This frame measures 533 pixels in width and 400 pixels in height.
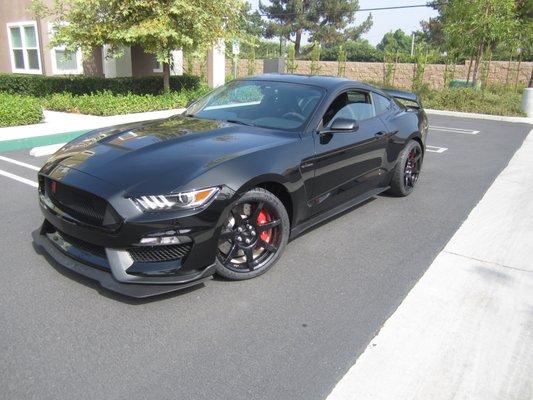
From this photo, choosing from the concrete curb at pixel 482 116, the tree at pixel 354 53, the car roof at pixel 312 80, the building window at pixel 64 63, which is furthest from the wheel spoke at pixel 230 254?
the tree at pixel 354 53

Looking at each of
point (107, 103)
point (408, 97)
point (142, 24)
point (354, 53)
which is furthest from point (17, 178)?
point (354, 53)

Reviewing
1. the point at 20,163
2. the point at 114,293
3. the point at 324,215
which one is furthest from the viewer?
the point at 20,163

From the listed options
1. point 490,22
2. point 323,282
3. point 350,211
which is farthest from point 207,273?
point 490,22

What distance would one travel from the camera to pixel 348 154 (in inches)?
173

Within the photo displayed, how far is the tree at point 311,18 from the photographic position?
155 ft

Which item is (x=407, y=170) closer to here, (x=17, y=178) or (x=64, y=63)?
(x=17, y=178)

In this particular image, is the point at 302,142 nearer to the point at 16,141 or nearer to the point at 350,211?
the point at 350,211

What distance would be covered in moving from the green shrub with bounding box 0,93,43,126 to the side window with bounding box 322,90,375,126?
322 inches

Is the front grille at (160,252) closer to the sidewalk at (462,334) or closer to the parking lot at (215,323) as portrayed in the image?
the parking lot at (215,323)

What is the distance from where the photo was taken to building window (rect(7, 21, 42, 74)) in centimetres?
1603

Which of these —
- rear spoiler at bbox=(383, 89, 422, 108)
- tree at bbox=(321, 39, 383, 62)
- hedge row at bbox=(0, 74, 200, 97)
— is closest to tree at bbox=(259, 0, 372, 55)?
tree at bbox=(321, 39, 383, 62)

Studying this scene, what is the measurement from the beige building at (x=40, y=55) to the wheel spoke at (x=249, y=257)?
14261 millimetres

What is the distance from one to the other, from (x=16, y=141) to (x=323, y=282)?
713 centimetres

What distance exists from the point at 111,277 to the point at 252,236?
3.49 ft
